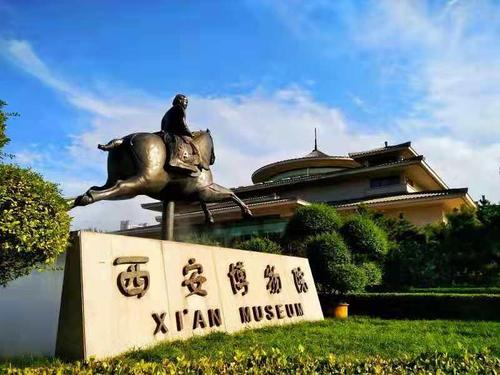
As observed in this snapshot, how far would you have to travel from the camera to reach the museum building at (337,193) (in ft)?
69.2

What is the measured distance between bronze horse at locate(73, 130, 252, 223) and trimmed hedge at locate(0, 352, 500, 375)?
2.99 metres

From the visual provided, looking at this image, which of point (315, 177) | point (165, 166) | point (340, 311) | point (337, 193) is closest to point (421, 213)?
point (337, 193)

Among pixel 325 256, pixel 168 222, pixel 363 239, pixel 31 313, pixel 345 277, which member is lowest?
pixel 31 313

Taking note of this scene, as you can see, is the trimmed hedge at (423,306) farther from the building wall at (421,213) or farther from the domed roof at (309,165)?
the domed roof at (309,165)

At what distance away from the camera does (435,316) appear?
38.6ft

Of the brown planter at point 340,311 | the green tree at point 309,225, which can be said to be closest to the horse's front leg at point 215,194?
the brown planter at point 340,311

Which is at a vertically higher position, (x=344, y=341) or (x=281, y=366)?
(x=281, y=366)

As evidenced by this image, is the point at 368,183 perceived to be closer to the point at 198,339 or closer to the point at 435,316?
the point at 435,316

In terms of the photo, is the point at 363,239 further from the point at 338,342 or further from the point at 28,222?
the point at 28,222

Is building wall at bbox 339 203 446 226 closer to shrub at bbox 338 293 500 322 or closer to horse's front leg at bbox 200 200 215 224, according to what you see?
shrub at bbox 338 293 500 322

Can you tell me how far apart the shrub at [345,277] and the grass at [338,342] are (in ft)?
8.98

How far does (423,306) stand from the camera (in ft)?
39.7

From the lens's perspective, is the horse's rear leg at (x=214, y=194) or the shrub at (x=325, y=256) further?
the shrub at (x=325, y=256)

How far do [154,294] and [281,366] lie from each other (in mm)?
2428
